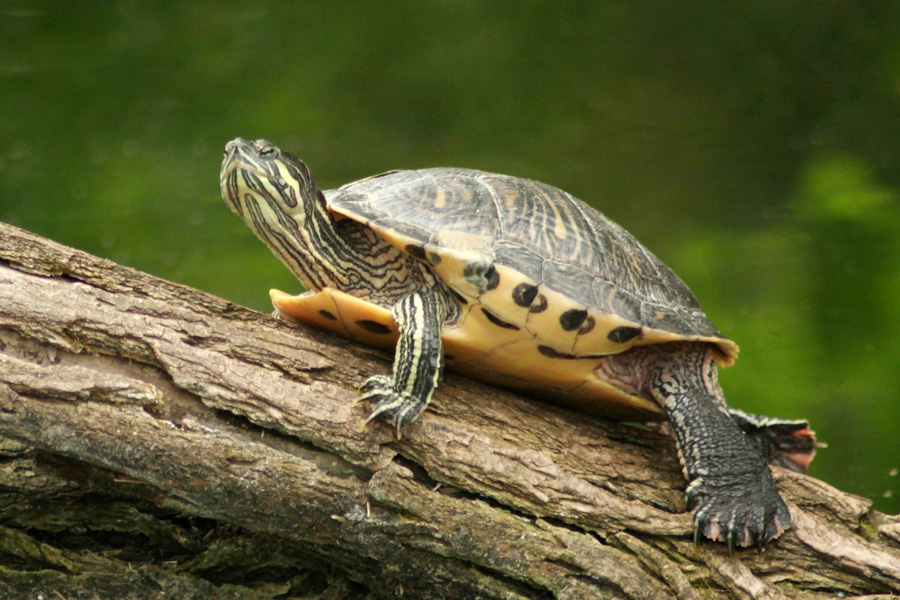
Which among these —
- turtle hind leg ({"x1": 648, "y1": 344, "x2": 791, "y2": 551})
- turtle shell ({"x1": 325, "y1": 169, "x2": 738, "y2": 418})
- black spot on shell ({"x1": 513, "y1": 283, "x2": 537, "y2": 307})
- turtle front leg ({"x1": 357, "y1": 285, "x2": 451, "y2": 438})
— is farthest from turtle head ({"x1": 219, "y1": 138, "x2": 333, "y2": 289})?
turtle hind leg ({"x1": 648, "y1": 344, "x2": 791, "y2": 551})

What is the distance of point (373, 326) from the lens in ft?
8.35

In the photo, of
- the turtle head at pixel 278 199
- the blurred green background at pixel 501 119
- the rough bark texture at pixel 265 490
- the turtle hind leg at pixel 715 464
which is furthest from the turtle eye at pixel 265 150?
the blurred green background at pixel 501 119

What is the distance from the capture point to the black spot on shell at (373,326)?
252cm

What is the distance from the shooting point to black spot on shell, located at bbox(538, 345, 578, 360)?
2615 millimetres

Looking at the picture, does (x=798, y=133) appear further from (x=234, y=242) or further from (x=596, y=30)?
(x=234, y=242)

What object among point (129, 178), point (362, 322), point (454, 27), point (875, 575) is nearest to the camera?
point (875, 575)

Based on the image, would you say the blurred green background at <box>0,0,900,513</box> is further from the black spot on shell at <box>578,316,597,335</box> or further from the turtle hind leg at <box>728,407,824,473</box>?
the black spot on shell at <box>578,316,597,335</box>

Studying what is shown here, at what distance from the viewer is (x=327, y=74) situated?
6.88 m

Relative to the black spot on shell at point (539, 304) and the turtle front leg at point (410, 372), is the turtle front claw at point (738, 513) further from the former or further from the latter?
the turtle front leg at point (410, 372)

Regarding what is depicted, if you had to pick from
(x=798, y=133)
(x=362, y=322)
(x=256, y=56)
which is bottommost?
(x=362, y=322)

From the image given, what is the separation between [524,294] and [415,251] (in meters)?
0.41

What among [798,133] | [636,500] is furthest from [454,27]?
[636,500]

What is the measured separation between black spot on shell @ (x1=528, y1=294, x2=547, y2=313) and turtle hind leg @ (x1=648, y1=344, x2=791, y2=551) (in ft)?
2.05

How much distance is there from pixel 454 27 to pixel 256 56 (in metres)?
1.92
